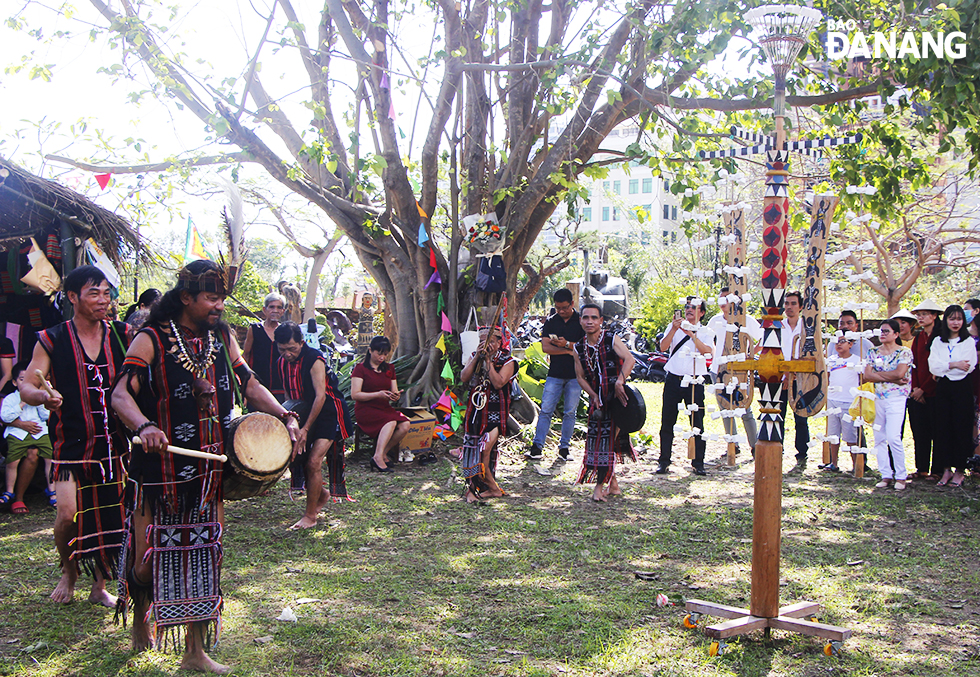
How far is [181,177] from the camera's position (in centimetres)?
1073

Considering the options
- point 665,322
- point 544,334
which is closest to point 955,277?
point 665,322

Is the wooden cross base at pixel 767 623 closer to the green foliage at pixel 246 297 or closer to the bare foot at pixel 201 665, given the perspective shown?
the bare foot at pixel 201 665

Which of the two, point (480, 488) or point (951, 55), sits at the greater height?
point (951, 55)

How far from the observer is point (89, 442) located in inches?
186

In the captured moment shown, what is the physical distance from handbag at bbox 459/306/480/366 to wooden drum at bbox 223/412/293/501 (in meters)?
5.66

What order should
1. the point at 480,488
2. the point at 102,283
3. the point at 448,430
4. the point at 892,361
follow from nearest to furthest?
1. the point at 102,283
2. the point at 480,488
3. the point at 892,361
4. the point at 448,430

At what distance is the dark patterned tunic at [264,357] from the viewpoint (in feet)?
25.0

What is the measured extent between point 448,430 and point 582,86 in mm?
4242

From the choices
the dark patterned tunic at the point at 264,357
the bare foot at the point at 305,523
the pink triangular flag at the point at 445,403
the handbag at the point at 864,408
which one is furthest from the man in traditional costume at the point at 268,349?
the handbag at the point at 864,408

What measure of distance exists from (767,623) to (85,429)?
151 inches

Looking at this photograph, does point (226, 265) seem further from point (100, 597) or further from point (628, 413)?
point (628, 413)

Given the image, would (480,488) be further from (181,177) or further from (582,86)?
(181,177)

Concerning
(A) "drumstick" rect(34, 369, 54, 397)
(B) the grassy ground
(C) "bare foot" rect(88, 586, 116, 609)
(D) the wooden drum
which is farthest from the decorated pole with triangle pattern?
(A) "drumstick" rect(34, 369, 54, 397)

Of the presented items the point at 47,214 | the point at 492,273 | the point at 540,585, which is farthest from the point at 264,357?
the point at 540,585
